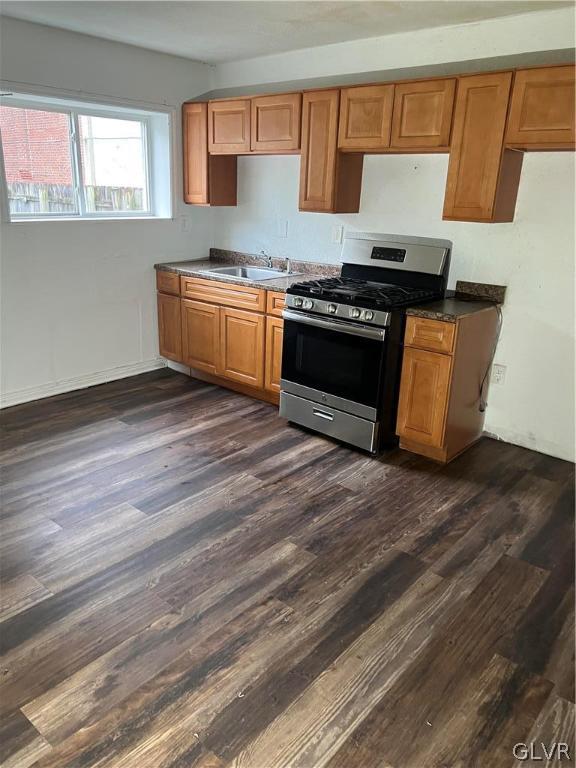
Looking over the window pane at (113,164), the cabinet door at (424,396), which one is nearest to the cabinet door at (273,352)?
the cabinet door at (424,396)

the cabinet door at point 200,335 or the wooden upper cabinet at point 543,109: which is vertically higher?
the wooden upper cabinet at point 543,109

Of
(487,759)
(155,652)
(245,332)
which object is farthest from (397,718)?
(245,332)

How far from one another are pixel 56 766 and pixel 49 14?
150 inches

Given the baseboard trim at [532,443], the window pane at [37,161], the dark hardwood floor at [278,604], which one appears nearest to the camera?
the dark hardwood floor at [278,604]

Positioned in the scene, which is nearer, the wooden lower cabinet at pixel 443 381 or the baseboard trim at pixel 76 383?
the wooden lower cabinet at pixel 443 381

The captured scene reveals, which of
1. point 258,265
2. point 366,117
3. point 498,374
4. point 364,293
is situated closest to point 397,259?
point 364,293

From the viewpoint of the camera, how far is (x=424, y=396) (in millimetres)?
3311

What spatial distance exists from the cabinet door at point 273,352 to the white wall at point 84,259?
133 centimetres

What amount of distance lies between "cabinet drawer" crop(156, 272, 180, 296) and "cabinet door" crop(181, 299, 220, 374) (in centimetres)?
13

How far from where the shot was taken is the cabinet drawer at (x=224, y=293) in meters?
4.03

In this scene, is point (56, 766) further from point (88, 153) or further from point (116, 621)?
point (88, 153)

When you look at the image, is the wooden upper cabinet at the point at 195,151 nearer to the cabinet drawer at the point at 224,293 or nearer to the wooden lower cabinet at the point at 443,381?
the cabinet drawer at the point at 224,293

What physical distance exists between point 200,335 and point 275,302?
867 millimetres

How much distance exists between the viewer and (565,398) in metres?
3.40
